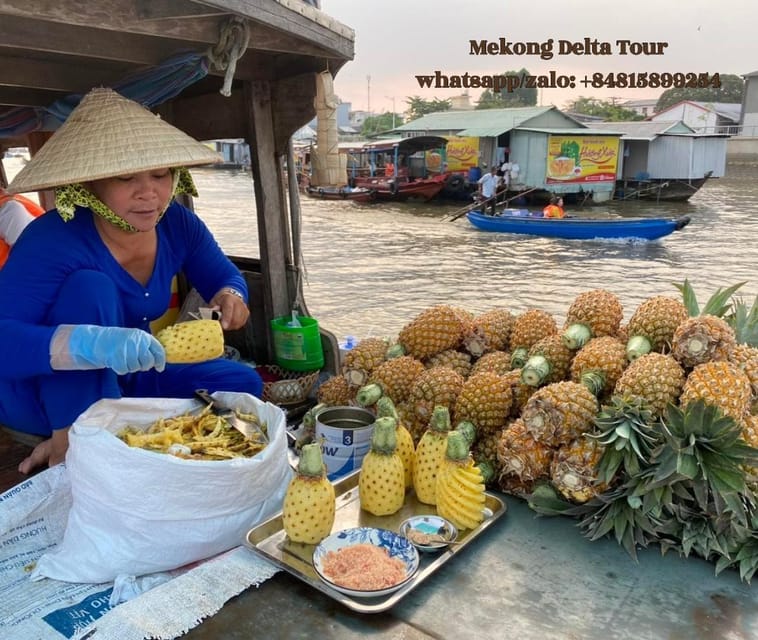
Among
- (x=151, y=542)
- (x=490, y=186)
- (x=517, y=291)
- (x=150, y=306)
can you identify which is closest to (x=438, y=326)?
(x=150, y=306)

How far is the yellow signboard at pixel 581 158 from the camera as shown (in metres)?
25.8

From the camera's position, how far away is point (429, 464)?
2166mm

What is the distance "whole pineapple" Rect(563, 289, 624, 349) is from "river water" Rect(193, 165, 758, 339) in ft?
22.2

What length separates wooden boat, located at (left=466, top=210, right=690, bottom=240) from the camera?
1677cm

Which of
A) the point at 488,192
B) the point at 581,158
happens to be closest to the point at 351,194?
the point at 488,192

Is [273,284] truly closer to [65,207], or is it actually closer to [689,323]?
[65,207]

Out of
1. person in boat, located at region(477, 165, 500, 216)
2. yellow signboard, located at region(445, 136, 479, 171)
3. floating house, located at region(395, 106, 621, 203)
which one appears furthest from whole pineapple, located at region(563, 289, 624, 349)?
yellow signboard, located at region(445, 136, 479, 171)

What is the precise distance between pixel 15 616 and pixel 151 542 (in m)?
0.40

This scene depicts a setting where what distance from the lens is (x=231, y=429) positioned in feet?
7.72

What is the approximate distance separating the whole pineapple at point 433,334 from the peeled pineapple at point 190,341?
97cm

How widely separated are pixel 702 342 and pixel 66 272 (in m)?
2.41

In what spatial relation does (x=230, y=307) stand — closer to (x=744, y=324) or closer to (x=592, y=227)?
(x=744, y=324)

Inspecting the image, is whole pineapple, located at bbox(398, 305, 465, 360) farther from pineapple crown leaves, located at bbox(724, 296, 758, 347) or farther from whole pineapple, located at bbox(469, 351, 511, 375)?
pineapple crown leaves, located at bbox(724, 296, 758, 347)

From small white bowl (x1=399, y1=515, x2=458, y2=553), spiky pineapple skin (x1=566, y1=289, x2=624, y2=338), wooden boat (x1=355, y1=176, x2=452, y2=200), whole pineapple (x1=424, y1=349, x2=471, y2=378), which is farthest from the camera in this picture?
wooden boat (x1=355, y1=176, x2=452, y2=200)
